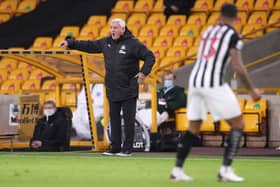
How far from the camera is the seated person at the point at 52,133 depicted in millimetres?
18172

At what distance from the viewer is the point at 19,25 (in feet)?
91.1

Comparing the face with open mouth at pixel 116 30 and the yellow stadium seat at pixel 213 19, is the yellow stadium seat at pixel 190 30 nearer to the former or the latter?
the yellow stadium seat at pixel 213 19

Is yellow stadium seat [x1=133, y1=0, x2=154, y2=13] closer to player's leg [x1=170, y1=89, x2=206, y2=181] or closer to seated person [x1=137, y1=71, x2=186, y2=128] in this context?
seated person [x1=137, y1=71, x2=186, y2=128]

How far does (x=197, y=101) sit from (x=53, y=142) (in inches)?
282

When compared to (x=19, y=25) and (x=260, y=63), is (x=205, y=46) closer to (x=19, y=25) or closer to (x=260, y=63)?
(x=260, y=63)

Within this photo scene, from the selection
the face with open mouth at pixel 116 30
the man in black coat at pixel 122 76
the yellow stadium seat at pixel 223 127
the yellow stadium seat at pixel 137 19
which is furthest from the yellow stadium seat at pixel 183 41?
the face with open mouth at pixel 116 30

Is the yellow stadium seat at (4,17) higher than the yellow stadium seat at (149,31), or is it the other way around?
the yellow stadium seat at (4,17)

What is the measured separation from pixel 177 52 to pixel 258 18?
2.14 metres

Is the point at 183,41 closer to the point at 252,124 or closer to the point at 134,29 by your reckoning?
the point at 134,29

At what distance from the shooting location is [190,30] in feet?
80.4

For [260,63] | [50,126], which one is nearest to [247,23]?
[260,63]

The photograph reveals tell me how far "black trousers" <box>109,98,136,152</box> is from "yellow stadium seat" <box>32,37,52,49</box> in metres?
9.94

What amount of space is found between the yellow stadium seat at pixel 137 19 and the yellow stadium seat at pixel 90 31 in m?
0.85

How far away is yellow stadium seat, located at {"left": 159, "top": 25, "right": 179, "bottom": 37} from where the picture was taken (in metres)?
24.9
